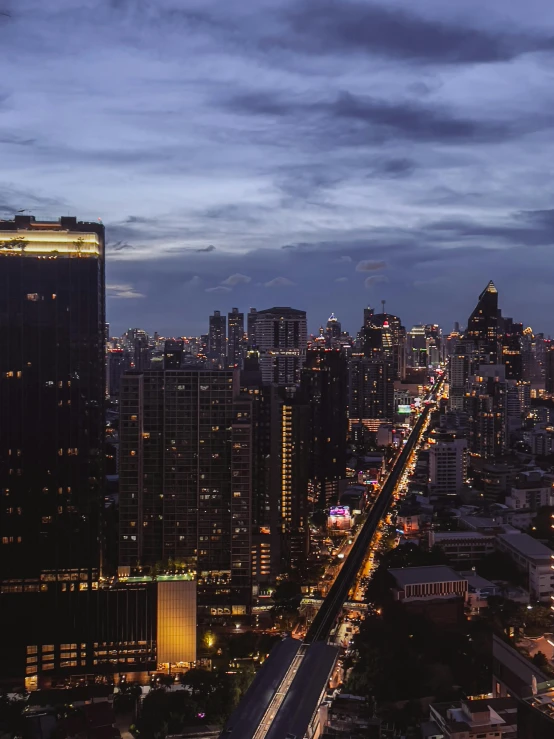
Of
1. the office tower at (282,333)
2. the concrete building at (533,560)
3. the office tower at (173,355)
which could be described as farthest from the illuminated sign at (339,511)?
the office tower at (282,333)

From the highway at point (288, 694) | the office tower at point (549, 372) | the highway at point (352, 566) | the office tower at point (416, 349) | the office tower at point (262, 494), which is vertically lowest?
the highway at point (352, 566)

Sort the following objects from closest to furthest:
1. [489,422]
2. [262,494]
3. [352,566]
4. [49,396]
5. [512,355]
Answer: [49,396] → [262,494] → [352,566] → [489,422] → [512,355]

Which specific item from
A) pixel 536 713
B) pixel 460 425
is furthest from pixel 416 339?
pixel 536 713

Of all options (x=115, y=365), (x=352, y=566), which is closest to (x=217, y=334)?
(x=115, y=365)

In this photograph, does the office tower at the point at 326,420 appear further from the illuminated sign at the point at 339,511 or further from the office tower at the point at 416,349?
the office tower at the point at 416,349

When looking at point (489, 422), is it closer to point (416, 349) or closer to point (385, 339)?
point (385, 339)

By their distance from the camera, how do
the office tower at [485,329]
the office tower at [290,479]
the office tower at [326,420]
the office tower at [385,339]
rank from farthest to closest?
the office tower at [385,339]
the office tower at [485,329]
the office tower at [326,420]
the office tower at [290,479]

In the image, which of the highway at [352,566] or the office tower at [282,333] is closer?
the highway at [352,566]
